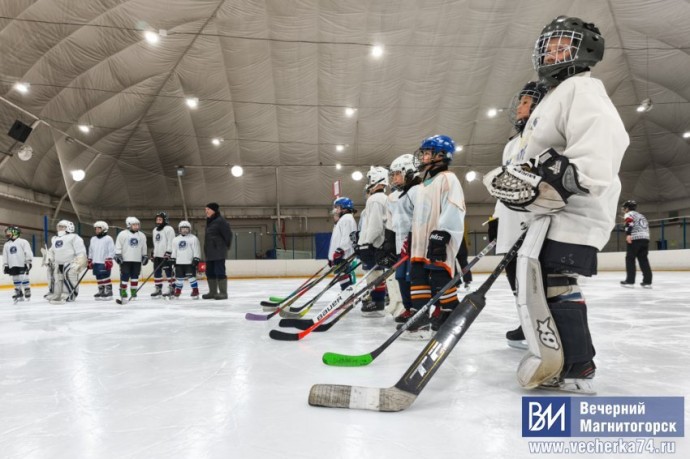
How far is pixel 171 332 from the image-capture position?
309 centimetres

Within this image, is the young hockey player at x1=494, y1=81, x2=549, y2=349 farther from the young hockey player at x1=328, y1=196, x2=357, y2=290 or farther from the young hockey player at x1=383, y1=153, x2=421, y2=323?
the young hockey player at x1=328, y1=196, x2=357, y2=290

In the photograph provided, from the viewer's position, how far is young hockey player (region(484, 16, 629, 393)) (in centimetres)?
132

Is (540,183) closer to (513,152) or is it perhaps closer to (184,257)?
(513,152)

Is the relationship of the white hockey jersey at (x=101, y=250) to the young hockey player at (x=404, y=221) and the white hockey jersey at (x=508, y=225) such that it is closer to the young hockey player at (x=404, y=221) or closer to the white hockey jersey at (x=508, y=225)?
the young hockey player at (x=404, y=221)

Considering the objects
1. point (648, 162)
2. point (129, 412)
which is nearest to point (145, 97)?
point (129, 412)

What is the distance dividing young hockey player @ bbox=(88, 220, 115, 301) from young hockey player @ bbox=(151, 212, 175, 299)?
0.67 metres

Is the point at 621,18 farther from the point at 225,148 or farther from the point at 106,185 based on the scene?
the point at 106,185

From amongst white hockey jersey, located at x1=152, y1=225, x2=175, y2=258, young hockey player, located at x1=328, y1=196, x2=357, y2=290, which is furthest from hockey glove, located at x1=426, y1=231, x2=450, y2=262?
white hockey jersey, located at x1=152, y1=225, x2=175, y2=258

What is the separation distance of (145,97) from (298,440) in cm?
1422

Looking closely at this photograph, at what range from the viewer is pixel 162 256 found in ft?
22.6

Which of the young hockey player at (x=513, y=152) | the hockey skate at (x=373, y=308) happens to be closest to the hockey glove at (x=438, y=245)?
the young hockey player at (x=513, y=152)

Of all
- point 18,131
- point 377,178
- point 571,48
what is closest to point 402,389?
point 571,48

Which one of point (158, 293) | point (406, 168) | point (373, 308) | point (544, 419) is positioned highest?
point (406, 168)

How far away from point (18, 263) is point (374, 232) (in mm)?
6025
